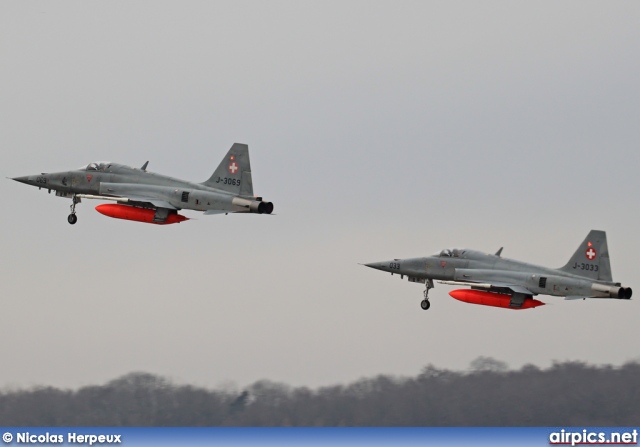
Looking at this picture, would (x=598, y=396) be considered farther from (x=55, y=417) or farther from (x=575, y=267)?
(x=55, y=417)

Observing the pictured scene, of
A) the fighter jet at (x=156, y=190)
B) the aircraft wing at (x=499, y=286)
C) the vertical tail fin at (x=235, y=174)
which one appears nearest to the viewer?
the fighter jet at (x=156, y=190)

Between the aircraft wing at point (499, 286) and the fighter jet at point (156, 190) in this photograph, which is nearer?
the fighter jet at point (156, 190)

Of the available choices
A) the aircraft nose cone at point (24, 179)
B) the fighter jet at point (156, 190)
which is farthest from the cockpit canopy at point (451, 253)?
the aircraft nose cone at point (24, 179)

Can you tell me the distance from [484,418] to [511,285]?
67.8ft

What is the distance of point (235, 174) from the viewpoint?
89.2 m

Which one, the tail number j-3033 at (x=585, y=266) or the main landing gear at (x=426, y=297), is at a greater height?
the tail number j-3033 at (x=585, y=266)

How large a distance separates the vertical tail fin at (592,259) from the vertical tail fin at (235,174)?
18037mm

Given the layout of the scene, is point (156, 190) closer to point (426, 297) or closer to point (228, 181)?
point (228, 181)

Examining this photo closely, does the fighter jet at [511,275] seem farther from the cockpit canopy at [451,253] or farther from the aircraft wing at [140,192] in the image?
the aircraft wing at [140,192]

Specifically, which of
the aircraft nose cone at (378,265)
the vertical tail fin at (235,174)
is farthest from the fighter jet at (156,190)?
the aircraft nose cone at (378,265)

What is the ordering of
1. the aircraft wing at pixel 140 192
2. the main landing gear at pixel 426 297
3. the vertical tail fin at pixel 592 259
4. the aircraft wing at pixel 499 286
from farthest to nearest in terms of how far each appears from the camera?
the main landing gear at pixel 426 297 < the aircraft wing at pixel 499 286 < the aircraft wing at pixel 140 192 < the vertical tail fin at pixel 592 259

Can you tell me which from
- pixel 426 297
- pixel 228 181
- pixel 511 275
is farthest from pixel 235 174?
pixel 511 275

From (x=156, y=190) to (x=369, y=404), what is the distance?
1048 inches

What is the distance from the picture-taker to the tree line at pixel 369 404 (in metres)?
109
